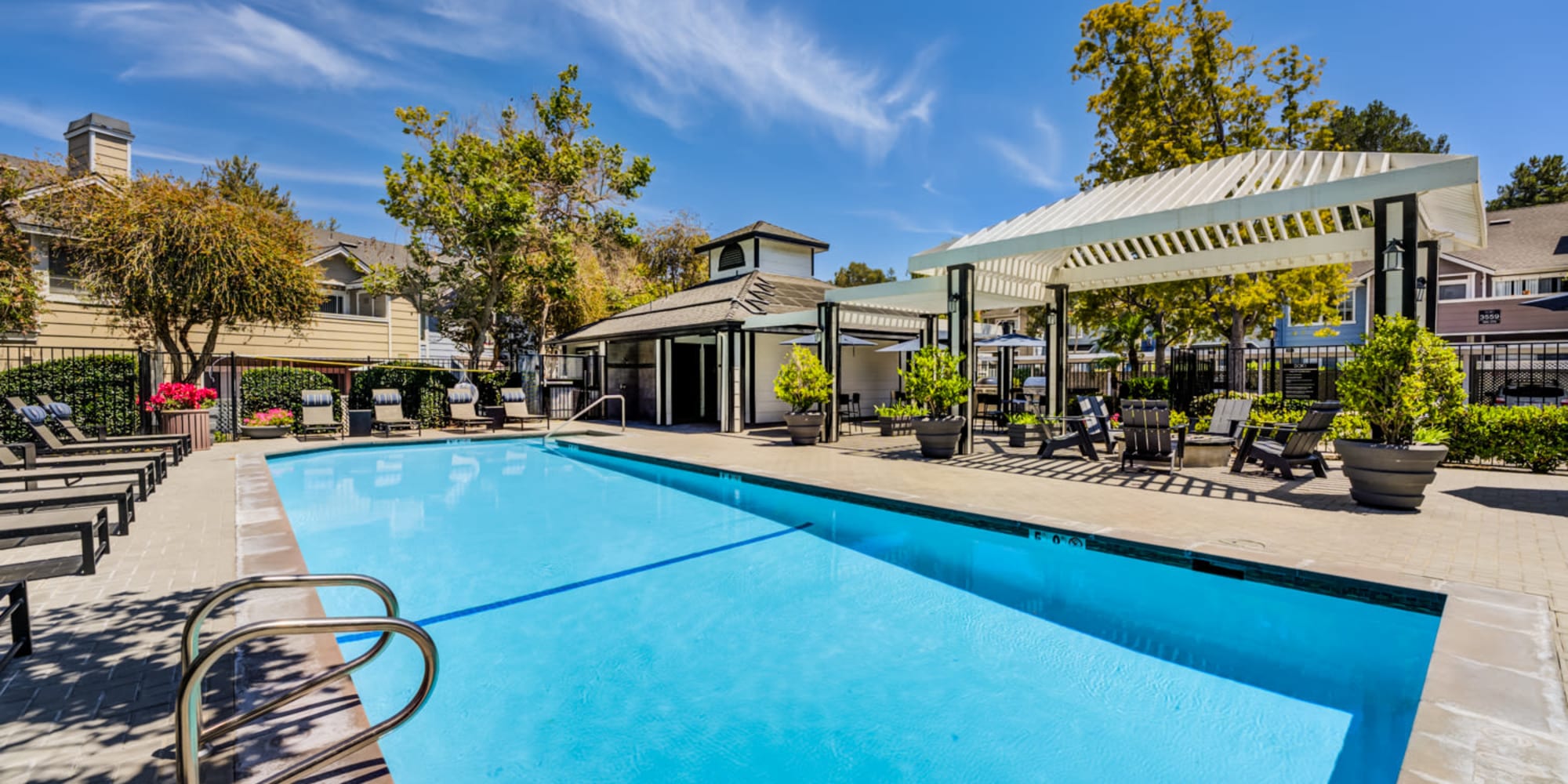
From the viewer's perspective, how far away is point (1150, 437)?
9.16 m

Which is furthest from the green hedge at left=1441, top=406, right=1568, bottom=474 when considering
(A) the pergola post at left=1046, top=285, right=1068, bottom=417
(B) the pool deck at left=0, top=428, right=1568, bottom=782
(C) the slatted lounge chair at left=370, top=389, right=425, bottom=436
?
(C) the slatted lounge chair at left=370, top=389, right=425, bottom=436

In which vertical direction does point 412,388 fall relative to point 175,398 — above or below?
above

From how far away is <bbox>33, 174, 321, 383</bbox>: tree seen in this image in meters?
13.1

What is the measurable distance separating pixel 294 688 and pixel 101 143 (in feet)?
81.4

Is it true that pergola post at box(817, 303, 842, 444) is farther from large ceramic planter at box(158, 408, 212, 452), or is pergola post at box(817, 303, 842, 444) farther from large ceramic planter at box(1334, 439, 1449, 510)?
large ceramic planter at box(158, 408, 212, 452)

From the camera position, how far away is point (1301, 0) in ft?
44.3

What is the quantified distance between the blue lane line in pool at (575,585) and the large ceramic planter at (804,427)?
550cm

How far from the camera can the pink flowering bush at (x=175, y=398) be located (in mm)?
12227

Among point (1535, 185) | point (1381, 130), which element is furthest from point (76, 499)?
point (1535, 185)

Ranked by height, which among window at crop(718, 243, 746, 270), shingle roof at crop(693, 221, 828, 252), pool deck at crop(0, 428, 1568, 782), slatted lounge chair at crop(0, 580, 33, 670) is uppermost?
shingle roof at crop(693, 221, 828, 252)

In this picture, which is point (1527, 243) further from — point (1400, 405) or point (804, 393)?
point (804, 393)

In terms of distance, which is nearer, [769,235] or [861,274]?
[769,235]

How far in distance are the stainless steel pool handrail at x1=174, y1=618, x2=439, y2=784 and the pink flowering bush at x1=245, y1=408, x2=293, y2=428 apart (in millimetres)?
15695

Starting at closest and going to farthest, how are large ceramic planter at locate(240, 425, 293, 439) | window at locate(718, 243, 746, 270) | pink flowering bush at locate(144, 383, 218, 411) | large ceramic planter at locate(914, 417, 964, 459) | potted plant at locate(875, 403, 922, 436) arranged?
large ceramic planter at locate(914, 417, 964, 459)
pink flowering bush at locate(144, 383, 218, 411)
potted plant at locate(875, 403, 922, 436)
large ceramic planter at locate(240, 425, 293, 439)
window at locate(718, 243, 746, 270)
